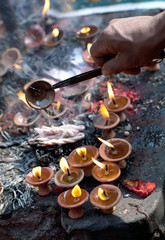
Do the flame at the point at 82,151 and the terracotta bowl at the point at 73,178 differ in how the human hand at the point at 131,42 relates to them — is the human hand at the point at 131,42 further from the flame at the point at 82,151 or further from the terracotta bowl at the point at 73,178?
the terracotta bowl at the point at 73,178

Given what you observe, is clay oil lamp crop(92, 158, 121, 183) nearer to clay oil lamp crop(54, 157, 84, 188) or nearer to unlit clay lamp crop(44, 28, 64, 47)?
clay oil lamp crop(54, 157, 84, 188)

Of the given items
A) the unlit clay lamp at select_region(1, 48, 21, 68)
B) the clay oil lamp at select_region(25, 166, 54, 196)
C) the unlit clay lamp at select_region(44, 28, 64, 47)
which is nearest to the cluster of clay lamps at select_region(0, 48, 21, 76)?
the unlit clay lamp at select_region(1, 48, 21, 68)

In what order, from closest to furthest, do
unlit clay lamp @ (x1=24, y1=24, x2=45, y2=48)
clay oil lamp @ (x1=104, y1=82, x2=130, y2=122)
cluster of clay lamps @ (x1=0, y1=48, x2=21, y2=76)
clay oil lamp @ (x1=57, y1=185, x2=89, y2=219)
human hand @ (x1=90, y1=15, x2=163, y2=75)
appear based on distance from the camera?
human hand @ (x1=90, y1=15, x2=163, y2=75)
clay oil lamp @ (x1=57, y1=185, x2=89, y2=219)
clay oil lamp @ (x1=104, y1=82, x2=130, y2=122)
cluster of clay lamps @ (x1=0, y1=48, x2=21, y2=76)
unlit clay lamp @ (x1=24, y1=24, x2=45, y2=48)

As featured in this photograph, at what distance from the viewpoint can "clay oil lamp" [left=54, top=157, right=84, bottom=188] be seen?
11.6 feet

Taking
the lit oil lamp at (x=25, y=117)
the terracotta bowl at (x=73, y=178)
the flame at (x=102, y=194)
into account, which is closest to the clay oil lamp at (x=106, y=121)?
the terracotta bowl at (x=73, y=178)

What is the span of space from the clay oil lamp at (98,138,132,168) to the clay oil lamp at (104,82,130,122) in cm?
68

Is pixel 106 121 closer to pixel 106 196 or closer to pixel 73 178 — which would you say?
pixel 73 178

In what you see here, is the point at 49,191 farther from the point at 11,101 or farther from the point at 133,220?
the point at 11,101

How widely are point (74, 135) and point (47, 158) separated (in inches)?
22.2

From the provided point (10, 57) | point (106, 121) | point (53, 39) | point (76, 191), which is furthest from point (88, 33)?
point (76, 191)

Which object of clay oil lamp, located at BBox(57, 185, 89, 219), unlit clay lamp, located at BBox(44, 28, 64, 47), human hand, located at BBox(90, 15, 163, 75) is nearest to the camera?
human hand, located at BBox(90, 15, 163, 75)

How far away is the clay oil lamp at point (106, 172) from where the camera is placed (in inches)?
137

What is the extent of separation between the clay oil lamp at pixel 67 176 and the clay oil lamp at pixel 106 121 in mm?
846

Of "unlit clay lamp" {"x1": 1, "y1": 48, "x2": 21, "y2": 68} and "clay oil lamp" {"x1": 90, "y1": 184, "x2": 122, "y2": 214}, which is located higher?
"clay oil lamp" {"x1": 90, "y1": 184, "x2": 122, "y2": 214}
